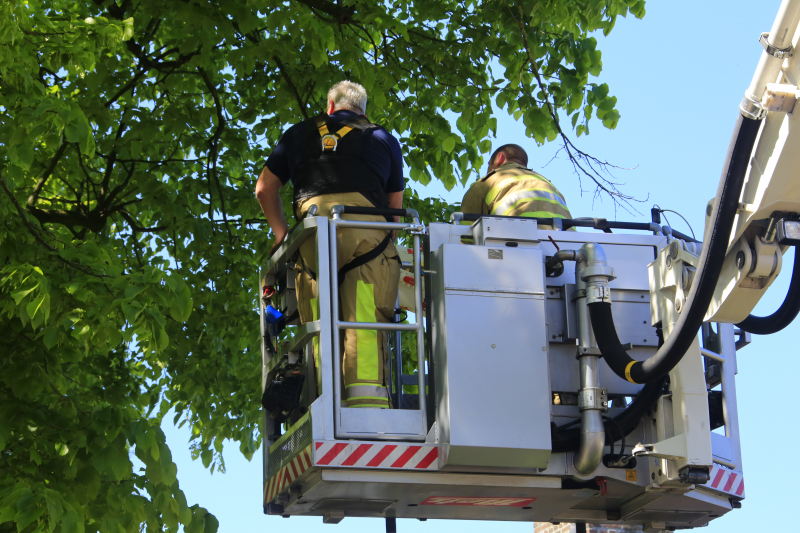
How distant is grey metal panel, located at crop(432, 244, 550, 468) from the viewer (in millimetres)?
4902

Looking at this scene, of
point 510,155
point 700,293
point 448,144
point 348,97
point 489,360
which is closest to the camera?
point 700,293

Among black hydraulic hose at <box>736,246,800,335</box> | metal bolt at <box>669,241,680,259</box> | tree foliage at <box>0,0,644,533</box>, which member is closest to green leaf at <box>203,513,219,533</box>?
tree foliage at <box>0,0,644,533</box>

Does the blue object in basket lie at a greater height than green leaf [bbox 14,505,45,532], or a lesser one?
greater

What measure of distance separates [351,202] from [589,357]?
1526 mm

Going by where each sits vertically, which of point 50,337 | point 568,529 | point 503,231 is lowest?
point 568,529

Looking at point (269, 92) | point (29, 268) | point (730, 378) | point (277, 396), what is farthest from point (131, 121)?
point (730, 378)

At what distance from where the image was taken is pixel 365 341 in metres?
5.20

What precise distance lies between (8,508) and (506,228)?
280cm

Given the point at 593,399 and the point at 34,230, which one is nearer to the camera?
the point at 593,399

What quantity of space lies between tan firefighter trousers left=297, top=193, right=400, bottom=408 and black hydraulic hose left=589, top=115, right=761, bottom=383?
109 cm

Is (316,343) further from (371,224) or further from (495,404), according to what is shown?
(495,404)

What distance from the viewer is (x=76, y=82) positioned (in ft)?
28.1

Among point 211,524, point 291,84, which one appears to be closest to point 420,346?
point 211,524

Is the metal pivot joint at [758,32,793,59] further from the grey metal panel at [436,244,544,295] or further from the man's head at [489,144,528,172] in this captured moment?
the man's head at [489,144,528,172]
